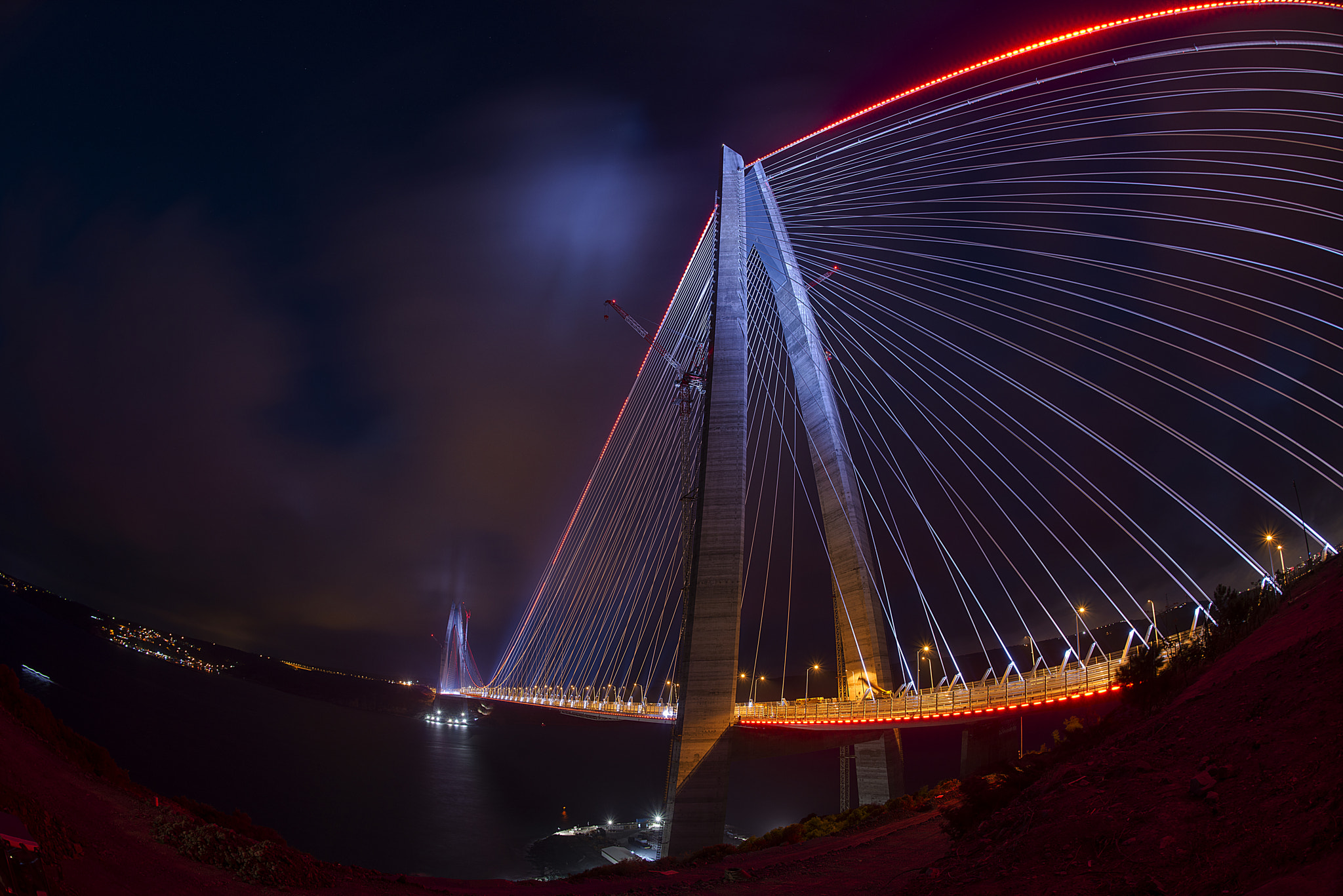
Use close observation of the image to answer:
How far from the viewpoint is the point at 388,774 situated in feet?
185

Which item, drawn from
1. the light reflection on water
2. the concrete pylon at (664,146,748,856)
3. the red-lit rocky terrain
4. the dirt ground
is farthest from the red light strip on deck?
the light reflection on water

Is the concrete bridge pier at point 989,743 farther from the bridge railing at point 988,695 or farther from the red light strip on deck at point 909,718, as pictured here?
the red light strip on deck at point 909,718

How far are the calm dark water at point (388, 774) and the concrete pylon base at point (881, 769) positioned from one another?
18.1 metres

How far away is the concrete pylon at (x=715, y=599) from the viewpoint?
63.0 ft

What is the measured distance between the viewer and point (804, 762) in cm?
7919

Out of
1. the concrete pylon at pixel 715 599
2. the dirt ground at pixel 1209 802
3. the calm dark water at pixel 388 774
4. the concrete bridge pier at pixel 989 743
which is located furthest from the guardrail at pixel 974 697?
the calm dark water at pixel 388 774

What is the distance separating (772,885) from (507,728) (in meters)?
123

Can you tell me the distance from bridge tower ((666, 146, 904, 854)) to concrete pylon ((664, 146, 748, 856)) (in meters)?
0.03

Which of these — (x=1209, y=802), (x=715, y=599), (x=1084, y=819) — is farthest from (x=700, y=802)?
(x=1209, y=802)

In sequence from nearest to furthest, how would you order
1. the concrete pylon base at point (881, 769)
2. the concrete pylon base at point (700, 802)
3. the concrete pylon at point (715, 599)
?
the concrete pylon base at point (700, 802)
the concrete pylon at point (715, 599)
the concrete pylon base at point (881, 769)

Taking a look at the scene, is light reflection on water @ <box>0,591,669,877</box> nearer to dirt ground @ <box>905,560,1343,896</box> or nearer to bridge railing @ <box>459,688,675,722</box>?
bridge railing @ <box>459,688,675,722</box>

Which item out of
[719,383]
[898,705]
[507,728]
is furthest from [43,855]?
[507,728]

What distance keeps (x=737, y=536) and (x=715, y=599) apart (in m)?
2.23

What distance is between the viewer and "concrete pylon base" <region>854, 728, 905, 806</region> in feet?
71.5
